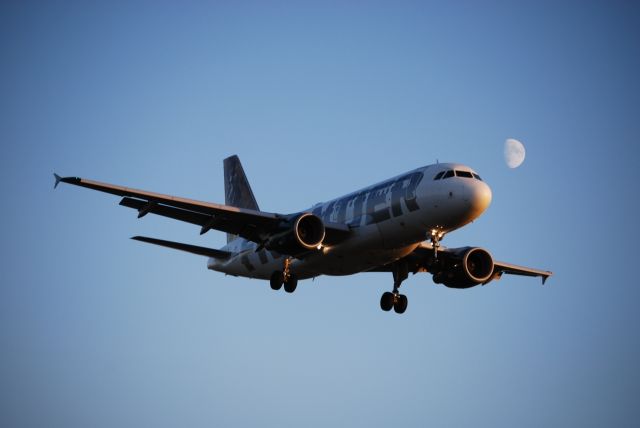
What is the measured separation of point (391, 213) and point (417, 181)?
1794mm

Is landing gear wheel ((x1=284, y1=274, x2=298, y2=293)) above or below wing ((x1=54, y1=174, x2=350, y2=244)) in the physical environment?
below

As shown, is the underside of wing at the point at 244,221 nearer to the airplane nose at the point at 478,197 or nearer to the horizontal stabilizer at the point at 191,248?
the horizontal stabilizer at the point at 191,248

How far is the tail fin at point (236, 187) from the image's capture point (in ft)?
179

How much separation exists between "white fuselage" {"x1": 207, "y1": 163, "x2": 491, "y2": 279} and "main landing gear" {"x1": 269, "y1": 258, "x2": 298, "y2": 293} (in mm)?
377

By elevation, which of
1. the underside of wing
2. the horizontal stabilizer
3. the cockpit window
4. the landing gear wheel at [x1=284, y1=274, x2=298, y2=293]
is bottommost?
the landing gear wheel at [x1=284, y1=274, x2=298, y2=293]

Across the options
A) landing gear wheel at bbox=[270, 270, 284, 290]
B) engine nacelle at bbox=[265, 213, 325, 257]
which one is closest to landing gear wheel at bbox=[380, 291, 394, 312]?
landing gear wheel at bbox=[270, 270, 284, 290]

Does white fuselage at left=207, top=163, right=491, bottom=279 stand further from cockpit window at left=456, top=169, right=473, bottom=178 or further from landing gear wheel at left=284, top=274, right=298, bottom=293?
landing gear wheel at left=284, top=274, right=298, bottom=293

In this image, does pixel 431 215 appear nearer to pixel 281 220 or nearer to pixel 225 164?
pixel 281 220

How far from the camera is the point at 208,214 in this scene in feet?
139

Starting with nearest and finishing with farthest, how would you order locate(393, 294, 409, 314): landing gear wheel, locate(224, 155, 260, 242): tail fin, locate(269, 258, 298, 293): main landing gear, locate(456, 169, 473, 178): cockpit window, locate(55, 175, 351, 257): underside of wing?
locate(456, 169, 473, 178): cockpit window
locate(55, 175, 351, 257): underside of wing
locate(269, 258, 298, 293): main landing gear
locate(393, 294, 409, 314): landing gear wheel
locate(224, 155, 260, 242): tail fin

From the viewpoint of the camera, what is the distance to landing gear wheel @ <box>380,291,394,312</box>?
150ft

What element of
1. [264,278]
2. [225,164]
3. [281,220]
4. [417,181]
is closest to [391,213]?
[417,181]

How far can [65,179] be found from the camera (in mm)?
36656

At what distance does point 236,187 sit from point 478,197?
21.7 metres
